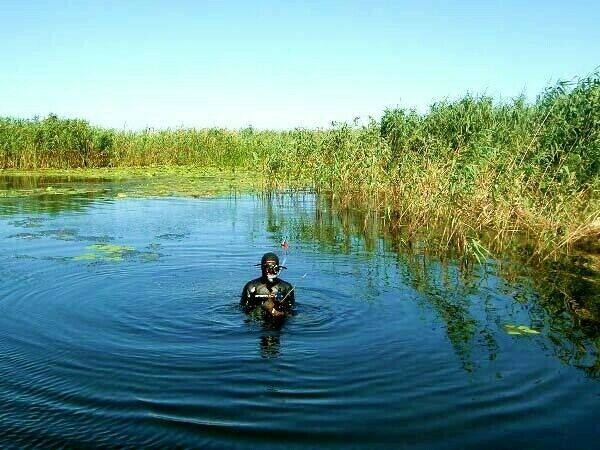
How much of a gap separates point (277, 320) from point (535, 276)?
6.77 metres

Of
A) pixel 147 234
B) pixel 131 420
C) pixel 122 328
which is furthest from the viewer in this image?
pixel 147 234

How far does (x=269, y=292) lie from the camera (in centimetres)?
912

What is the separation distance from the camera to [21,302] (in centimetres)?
1005

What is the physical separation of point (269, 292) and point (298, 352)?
5.43 ft

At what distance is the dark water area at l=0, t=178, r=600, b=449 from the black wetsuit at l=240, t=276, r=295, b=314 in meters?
0.38

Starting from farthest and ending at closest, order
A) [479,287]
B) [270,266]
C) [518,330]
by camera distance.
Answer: [479,287]
[270,266]
[518,330]

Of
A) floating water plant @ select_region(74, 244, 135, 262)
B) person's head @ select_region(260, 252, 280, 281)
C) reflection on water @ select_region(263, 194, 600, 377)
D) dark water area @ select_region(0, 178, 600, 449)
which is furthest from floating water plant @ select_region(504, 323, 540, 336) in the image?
floating water plant @ select_region(74, 244, 135, 262)

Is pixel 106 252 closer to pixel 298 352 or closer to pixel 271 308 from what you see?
pixel 271 308

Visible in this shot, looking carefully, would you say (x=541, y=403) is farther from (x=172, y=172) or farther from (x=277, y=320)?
(x=172, y=172)

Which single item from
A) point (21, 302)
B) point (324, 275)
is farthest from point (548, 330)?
point (21, 302)

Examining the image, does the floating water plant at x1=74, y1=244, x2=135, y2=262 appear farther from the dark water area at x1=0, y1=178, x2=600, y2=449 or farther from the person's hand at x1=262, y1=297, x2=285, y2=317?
the person's hand at x1=262, y1=297, x2=285, y2=317

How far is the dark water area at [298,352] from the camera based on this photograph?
5.54 meters

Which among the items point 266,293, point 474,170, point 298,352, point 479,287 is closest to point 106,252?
point 266,293

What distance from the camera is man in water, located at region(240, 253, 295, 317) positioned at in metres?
8.94
